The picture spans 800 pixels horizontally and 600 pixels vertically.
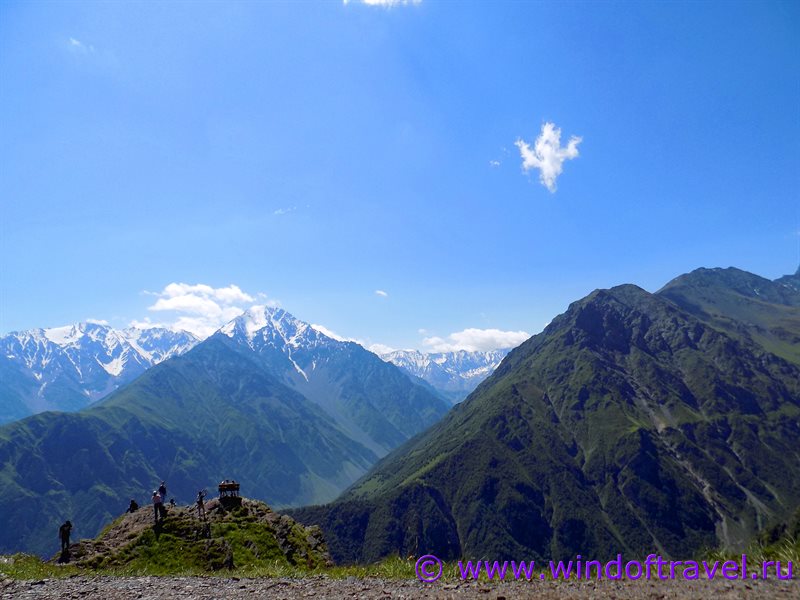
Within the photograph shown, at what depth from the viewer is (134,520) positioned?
3738 cm

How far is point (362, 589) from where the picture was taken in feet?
48.7

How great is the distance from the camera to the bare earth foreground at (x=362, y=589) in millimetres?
11859

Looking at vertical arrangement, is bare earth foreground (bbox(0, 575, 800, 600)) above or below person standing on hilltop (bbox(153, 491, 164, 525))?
above

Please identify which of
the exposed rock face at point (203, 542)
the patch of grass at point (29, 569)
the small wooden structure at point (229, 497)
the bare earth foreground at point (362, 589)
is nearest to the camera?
the bare earth foreground at point (362, 589)

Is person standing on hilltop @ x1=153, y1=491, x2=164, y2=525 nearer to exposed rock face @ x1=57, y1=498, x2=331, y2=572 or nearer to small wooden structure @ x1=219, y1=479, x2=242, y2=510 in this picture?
exposed rock face @ x1=57, y1=498, x2=331, y2=572

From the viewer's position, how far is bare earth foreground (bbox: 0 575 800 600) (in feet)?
38.9

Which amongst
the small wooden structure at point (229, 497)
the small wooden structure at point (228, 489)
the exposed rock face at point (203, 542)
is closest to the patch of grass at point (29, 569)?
the exposed rock face at point (203, 542)

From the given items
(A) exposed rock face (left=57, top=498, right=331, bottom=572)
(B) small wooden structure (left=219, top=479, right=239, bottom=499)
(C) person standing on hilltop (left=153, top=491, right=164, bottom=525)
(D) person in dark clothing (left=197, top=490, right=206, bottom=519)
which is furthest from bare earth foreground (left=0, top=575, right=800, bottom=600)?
(B) small wooden structure (left=219, top=479, right=239, bottom=499)

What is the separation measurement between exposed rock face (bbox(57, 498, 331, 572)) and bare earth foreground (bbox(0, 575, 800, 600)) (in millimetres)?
7818

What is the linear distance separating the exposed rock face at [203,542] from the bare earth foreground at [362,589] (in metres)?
7.82

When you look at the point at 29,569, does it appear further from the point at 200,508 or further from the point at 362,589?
the point at 362,589

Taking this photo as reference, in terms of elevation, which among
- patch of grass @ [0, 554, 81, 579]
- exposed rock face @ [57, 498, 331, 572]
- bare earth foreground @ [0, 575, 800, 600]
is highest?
bare earth foreground @ [0, 575, 800, 600]

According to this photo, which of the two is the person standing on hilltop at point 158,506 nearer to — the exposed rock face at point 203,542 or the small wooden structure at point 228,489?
the exposed rock face at point 203,542

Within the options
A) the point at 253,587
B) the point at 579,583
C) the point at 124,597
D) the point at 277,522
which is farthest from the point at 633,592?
the point at 277,522
